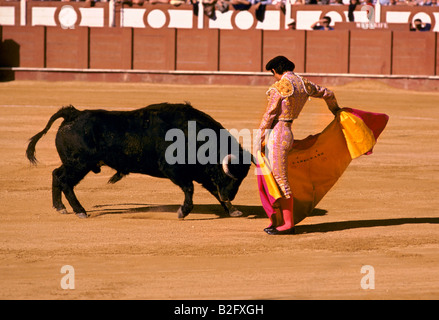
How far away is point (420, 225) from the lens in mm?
6492

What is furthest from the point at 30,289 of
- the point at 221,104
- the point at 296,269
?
the point at 221,104

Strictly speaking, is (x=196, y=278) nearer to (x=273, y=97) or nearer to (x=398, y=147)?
(x=273, y=97)

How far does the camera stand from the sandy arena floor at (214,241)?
15.7ft

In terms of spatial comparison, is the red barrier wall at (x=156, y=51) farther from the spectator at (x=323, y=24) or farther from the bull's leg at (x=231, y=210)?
the bull's leg at (x=231, y=210)

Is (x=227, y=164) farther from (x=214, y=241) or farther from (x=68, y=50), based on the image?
(x=68, y=50)

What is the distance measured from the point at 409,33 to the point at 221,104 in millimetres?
5615

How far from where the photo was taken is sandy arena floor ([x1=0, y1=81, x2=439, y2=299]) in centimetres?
480

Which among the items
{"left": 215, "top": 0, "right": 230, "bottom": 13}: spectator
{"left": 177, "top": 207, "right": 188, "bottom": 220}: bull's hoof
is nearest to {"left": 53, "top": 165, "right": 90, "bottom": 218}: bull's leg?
{"left": 177, "top": 207, "right": 188, "bottom": 220}: bull's hoof

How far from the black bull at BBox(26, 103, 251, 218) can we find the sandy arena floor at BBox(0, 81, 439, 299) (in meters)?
0.28

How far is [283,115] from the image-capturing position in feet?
19.4

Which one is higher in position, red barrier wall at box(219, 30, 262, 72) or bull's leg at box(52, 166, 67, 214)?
red barrier wall at box(219, 30, 262, 72)

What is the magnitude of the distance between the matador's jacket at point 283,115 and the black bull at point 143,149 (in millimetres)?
502

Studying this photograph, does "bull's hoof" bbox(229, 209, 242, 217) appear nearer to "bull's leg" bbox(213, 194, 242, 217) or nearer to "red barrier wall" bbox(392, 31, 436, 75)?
"bull's leg" bbox(213, 194, 242, 217)

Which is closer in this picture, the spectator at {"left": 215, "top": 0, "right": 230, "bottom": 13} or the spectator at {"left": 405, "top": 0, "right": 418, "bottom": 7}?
the spectator at {"left": 405, "top": 0, "right": 418, "bottom": 7}
